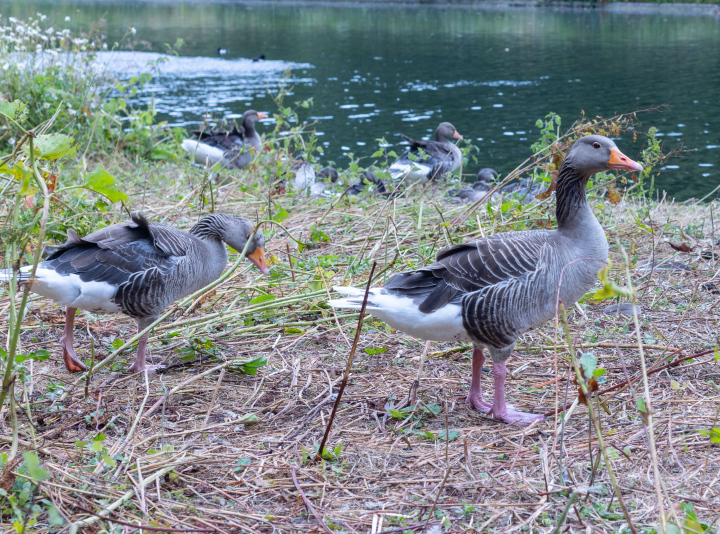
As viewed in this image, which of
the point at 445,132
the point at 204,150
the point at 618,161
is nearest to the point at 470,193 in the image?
the point at 445,132

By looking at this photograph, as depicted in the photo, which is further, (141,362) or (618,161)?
(141,362)

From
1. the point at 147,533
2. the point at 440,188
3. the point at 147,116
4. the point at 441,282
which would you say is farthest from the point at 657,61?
the point at 147,533

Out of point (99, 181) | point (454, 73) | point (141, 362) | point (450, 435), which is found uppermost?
point (454, 73)

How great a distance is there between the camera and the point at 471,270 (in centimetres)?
418

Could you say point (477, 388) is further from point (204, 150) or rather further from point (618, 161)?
point (204, 150)

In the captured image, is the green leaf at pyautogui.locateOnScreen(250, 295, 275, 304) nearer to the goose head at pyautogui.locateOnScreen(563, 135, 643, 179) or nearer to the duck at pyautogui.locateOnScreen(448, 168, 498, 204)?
the goose head at pyautogui.locateOnScreen(563, 135, 643, 179)

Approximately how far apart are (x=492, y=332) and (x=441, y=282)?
17.7 inches

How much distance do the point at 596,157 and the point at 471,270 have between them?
3.93 feet

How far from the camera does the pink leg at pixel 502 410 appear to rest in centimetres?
414

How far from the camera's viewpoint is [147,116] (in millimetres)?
12305

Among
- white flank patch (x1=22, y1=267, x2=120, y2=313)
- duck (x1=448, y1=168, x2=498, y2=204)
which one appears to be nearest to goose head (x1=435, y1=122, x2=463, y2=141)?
duck (x1=448, y1=168, x2=498, y2=204)

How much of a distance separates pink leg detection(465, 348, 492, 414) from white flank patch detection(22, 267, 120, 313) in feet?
8.27

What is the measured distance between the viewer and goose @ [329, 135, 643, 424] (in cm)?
407

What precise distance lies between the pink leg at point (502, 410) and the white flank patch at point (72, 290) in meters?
2.67
